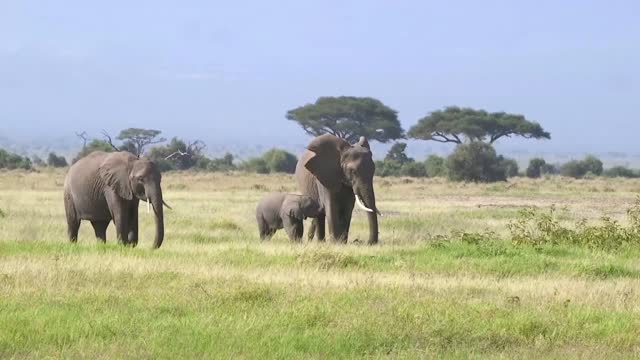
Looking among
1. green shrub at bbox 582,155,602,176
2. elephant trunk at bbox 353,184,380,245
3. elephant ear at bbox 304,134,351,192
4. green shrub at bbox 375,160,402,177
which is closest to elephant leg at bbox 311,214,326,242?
elephant ear at bbox 304,134,351,192

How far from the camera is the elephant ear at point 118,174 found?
17.7 metres

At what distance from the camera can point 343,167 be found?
20172 millimetres

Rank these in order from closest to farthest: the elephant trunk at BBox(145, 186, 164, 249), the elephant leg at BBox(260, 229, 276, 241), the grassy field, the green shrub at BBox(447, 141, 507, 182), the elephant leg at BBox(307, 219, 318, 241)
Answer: the grassy field → the elephant trunk at BBox(145, 186, 164, 249) → the elephant leg at BBox(307, 219, 318, 241) → the elephant leg at BBox(260, 229, 276, 241) → the green shrub at BBox(447, 141, 507, 182)

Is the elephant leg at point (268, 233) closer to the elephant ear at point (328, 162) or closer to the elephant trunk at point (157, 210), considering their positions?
the elephant ear at point (328, 162)

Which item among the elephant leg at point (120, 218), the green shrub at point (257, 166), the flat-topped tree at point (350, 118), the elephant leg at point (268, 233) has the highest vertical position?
the flat-topped tree at point (350, 118)

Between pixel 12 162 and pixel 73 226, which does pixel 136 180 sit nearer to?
pixel 73 226

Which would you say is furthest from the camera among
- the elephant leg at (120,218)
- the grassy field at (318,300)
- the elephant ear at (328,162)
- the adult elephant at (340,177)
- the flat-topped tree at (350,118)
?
the flat-topped tree at (350,118)

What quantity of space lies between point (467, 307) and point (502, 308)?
1.29 ft

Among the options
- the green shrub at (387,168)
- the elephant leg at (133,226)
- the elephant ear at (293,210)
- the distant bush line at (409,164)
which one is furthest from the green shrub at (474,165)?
the elephant leg at (133,226)

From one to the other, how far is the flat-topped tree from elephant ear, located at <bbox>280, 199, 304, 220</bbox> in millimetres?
64289

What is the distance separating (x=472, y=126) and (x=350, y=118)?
10327 millimetres

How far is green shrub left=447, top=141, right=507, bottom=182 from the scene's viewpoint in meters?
65.9

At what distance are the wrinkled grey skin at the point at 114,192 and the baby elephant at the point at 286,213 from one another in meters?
3.63

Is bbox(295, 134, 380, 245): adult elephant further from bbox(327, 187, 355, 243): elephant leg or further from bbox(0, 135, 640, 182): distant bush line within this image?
bbox(0, 135, 640, 182): distant bush line
